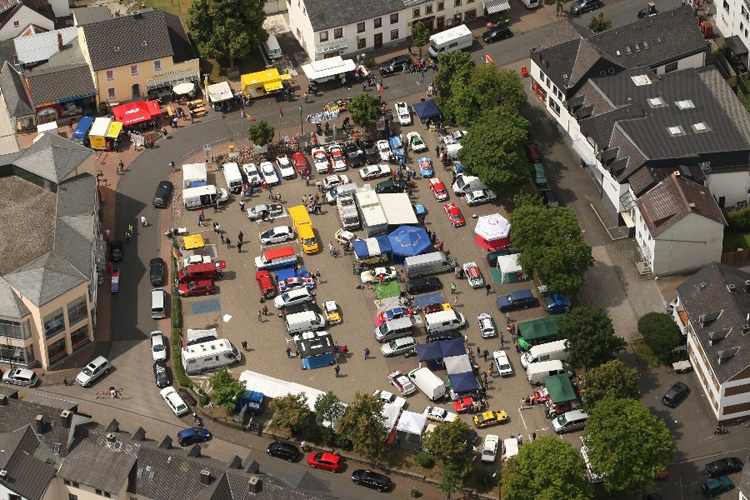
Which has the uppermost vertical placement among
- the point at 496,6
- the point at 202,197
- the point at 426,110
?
the point at 496,6

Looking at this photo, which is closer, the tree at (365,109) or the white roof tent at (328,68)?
the tree at (365,109)

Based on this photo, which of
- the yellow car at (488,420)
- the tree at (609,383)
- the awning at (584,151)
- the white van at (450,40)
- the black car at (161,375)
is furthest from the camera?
the white van at (450,40)

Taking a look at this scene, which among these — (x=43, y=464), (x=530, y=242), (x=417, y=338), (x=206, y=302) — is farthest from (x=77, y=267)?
(x=530, y=242)

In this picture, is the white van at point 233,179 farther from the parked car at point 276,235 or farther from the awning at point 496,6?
the awning at point 496,6

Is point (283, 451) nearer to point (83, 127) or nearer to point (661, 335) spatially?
point (661, 335)

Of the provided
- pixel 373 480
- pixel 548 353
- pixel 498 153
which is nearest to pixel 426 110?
pixel 498 153

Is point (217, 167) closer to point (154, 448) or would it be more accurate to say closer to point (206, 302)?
point (206, 302)

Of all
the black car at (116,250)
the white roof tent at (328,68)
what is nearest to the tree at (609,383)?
the black car at (116,250)

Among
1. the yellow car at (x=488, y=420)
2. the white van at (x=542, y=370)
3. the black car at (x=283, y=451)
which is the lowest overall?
the yellow car at (x=488, y=420)
